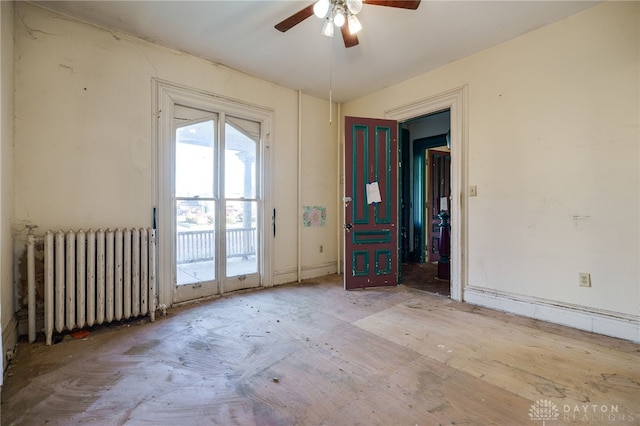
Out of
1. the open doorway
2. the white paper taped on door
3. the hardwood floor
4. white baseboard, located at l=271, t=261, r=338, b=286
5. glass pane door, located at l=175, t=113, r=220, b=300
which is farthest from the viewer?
the open doorway

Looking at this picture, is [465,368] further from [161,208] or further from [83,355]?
[161,208]

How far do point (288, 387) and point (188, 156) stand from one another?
2639 mm

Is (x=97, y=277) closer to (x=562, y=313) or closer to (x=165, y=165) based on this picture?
(x=165, y=165)

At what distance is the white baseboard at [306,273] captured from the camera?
3955 millimetres

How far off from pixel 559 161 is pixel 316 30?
8.52ft

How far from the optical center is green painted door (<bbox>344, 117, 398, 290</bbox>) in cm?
375

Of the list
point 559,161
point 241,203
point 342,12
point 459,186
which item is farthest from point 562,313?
point 241,203

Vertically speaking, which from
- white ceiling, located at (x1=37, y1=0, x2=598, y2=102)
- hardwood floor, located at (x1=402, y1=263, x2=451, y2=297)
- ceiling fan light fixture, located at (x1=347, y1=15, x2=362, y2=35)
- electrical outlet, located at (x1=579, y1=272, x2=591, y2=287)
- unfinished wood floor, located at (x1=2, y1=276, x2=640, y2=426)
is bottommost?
unfinished wood floor, located at (x1=2, y1=276, x2=640, y2=426)

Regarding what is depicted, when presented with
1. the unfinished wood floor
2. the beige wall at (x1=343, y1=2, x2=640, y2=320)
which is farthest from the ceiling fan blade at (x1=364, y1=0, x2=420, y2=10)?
the unfinished wood floor

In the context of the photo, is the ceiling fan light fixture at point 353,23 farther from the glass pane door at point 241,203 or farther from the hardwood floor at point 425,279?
the hardwood floor at point 425,279

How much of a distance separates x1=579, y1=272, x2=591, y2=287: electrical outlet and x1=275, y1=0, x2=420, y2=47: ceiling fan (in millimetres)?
2646

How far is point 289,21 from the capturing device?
2.31 m

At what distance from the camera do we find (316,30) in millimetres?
2705

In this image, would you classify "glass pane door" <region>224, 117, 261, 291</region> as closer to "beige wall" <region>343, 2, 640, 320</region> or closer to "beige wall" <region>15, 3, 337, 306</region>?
"beige wall" <region>15, 3, 337, 306</region>
